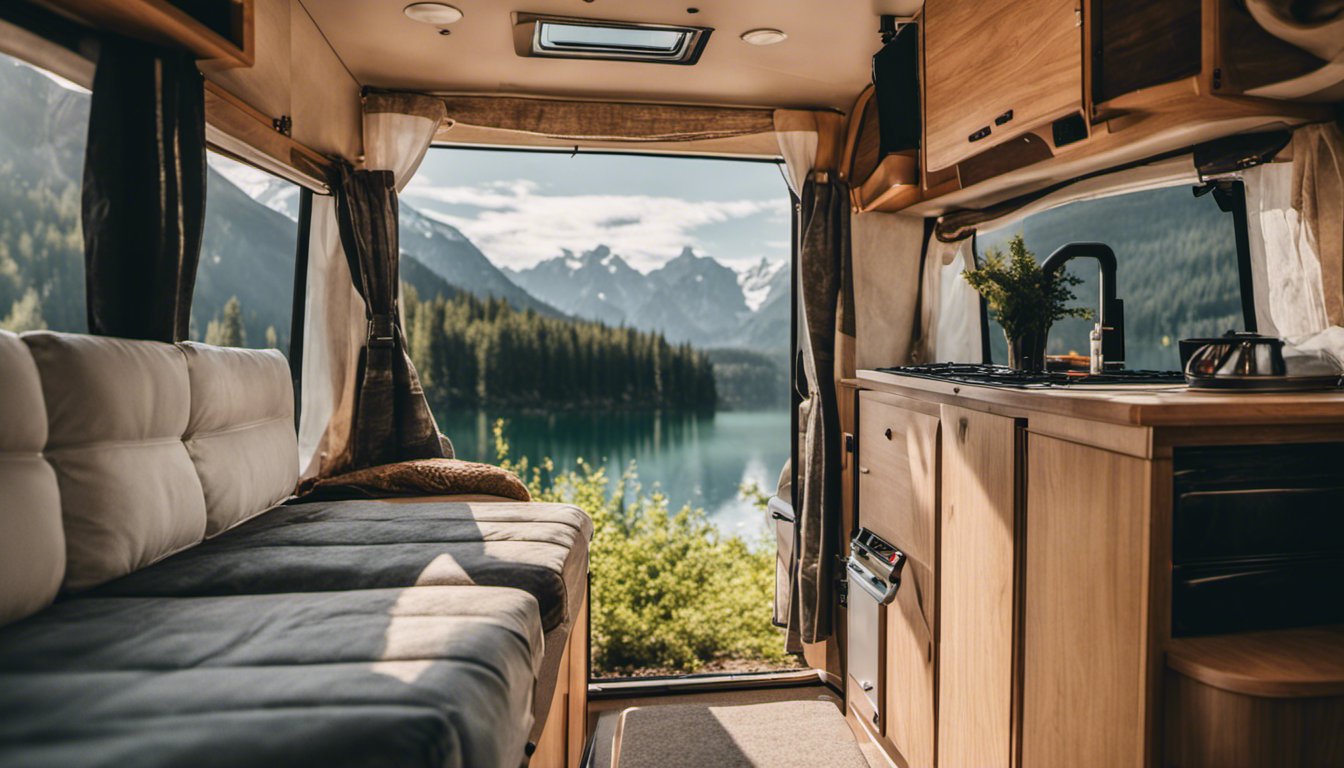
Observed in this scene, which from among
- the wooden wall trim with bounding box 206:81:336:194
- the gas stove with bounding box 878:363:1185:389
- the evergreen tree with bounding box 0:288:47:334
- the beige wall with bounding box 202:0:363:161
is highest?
the beige wall with bounding box 202:0:363:161

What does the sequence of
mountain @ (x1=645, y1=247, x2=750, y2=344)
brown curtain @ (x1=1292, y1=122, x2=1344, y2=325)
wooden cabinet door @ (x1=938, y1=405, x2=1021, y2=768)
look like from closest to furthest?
1. brown curtain @ (x1=1292, y1=122, x2=1344, y2=325)
2. wooden cabinet door @ (x1=938, y1=405, x2=1021, y2=768)
3. mountain @ (x1=645, y1=247, x2=750, y2=344)

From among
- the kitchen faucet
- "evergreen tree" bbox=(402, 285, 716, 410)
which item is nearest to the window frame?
the kitchen faucet

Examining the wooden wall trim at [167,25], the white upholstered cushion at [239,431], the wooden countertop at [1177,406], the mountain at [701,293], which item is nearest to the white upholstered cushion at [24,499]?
the white upholstered cushion at [239,431]

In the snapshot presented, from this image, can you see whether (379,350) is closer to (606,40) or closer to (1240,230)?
(606,40)

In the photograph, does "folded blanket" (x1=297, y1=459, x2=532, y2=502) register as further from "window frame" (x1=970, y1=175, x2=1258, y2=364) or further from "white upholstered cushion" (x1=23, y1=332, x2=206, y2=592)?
"window frame" (x1=970, y1=175, x2=1258, y2=364)

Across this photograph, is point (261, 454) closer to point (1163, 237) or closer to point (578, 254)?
point (1163, 237)

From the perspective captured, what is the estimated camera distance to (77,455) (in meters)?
1.37

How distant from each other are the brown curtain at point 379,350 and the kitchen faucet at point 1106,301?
2370 mm

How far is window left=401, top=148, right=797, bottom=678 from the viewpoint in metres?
4.52

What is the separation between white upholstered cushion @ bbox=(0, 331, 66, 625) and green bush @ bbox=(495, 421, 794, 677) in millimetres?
2989

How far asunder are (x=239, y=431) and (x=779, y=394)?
2.59 m

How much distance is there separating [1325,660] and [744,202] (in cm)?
805

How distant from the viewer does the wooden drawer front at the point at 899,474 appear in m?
2.22

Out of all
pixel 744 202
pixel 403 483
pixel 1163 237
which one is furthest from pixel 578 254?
pixel 1163 237
